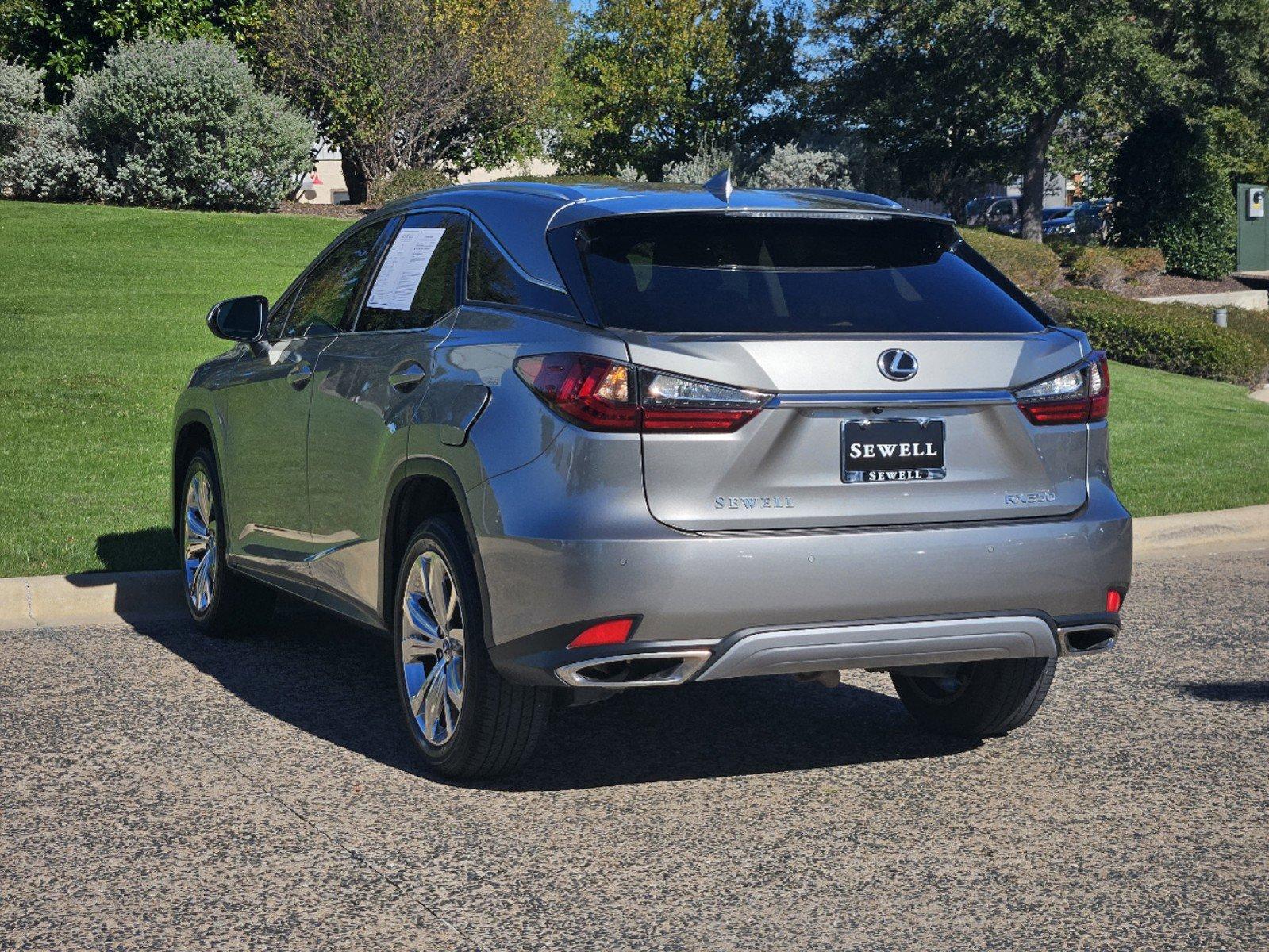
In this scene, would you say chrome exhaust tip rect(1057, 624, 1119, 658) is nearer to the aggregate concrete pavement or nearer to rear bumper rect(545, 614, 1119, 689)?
rear bumper rect(545, 614, 1119, 689)

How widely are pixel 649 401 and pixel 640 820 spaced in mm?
1284

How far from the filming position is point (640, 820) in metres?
4.71

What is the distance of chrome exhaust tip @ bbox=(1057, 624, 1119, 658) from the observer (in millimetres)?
4715

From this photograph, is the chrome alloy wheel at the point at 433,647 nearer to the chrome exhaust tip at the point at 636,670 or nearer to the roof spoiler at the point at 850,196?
the chrome exhaust tip at the point at 636,670

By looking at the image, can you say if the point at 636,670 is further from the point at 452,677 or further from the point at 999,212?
the point at 999,212

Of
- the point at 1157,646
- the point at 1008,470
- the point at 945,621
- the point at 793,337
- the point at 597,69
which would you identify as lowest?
the point at 1157,646

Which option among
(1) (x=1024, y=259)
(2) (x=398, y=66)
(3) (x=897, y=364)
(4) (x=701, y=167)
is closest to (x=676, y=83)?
(4) (x=701, y=167)

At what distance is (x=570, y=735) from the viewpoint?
5664mm

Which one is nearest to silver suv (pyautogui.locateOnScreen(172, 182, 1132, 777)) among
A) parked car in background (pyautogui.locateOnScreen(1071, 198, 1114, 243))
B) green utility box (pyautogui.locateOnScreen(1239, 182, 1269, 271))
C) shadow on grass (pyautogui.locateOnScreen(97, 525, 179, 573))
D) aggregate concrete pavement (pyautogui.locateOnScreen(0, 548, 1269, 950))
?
aggregate concrete pavement (pyautogui.locateOnScreen(0, 548, 1269, 950))

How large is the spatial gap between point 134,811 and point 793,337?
2384 mm

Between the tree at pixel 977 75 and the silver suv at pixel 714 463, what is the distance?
109ft

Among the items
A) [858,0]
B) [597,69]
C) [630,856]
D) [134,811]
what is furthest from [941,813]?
[597,69]

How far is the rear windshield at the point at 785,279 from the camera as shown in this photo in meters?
4.51

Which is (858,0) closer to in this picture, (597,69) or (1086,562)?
(597,69)
